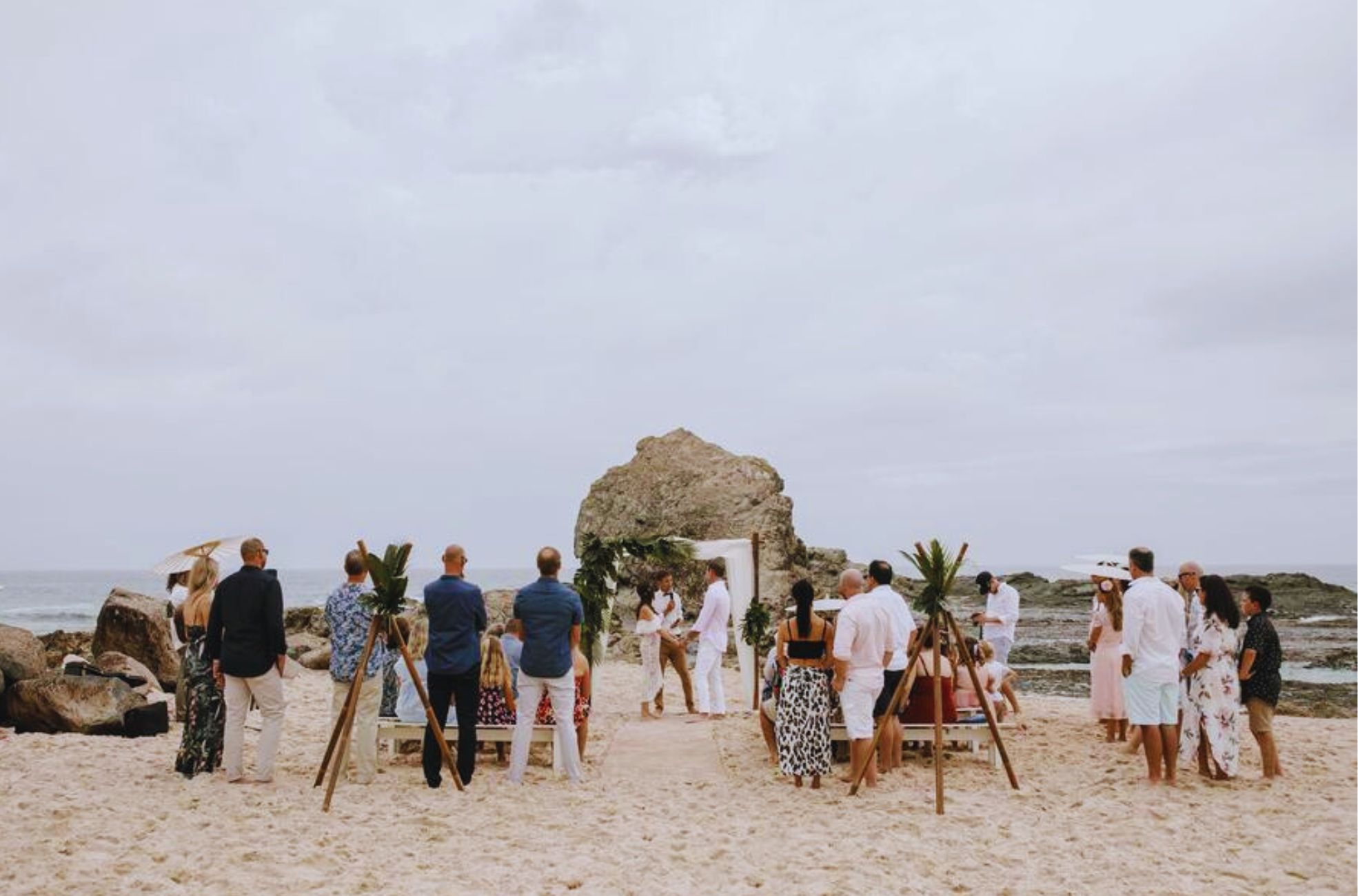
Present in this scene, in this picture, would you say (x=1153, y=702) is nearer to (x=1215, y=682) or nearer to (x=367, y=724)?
(x=1215, y=682)

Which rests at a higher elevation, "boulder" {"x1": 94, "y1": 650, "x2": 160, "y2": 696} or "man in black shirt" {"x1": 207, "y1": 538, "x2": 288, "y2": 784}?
"man in black shirt" {"x1": 207, "y1": 538, "x2": 288, "y2": 784}

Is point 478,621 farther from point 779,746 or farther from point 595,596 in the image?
point 595,596

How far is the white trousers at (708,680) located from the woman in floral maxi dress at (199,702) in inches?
237

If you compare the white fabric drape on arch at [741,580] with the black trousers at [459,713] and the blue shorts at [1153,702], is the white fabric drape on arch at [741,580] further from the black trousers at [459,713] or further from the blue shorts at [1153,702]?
the blue shorts at [1153,702]

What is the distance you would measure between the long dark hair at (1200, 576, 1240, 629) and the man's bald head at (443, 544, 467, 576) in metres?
6.45

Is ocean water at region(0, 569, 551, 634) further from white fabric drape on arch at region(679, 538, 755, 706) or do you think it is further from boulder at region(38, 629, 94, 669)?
white fabric drape on arch at region(679, 538, 755, 706)

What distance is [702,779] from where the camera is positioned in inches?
365

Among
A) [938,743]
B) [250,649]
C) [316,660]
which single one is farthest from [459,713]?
[316,660]

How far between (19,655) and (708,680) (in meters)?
8.18

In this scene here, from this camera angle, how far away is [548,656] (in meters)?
8.56

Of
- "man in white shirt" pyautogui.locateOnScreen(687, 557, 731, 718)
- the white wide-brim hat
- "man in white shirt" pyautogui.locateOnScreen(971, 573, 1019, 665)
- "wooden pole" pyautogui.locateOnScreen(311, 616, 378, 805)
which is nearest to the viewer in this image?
"wooden pole" pyautogui.locateOnScreen(311, 616, 378, 805)

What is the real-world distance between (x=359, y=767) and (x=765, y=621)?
6.16 metres

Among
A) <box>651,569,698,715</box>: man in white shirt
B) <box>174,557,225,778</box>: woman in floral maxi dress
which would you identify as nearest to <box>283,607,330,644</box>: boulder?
<box>651,569,698,715</box>: man in white shirt

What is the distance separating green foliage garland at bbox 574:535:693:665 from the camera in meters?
13.1
